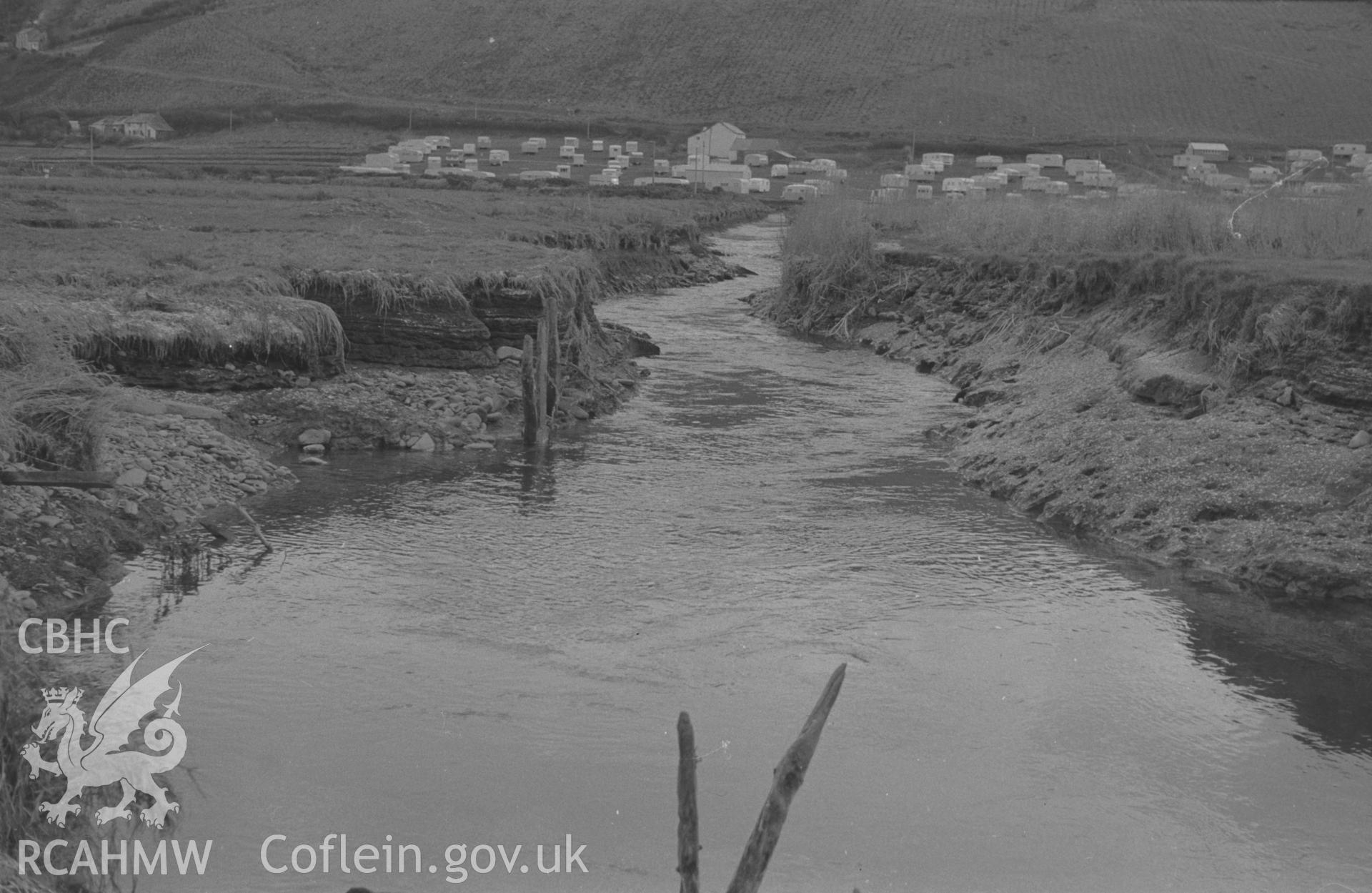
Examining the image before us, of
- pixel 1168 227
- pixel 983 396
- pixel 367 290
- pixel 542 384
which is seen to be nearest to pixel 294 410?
pixel 367 290

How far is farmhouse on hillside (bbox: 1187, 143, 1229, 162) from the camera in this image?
89812 millimetres

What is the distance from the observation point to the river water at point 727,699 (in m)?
8.97

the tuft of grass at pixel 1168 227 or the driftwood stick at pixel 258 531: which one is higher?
the tuft of grass at pixel 1168 227

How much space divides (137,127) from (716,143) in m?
42.1

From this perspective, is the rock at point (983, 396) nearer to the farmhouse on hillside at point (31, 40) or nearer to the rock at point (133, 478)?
the rock at point (133, 478)

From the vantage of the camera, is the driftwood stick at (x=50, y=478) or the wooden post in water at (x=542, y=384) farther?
the wooden post in water at (x=542, y=384)

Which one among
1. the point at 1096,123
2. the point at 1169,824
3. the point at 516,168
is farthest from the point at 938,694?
the point at 1096,123

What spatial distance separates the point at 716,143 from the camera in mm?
96625

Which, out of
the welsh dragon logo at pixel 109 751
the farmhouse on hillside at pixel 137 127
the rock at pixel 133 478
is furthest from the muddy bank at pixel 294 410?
the farmhouse on hillside at pixel 137 127

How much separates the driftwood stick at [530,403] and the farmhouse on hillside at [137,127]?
83.4 metres

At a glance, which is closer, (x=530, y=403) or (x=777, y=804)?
(x=777, y=804)

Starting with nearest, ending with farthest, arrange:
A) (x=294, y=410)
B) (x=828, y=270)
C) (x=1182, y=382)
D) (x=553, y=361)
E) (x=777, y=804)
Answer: (x=777, y=804) → (x=1182, y=382) → (x=294, y=410) → (x=553, y=361) → (x=828, y=270)

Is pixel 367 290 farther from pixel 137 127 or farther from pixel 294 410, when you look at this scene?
pixel 137 127

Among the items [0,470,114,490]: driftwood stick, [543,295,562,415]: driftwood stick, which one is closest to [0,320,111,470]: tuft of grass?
[0,470,114,490]: driftwood stick
